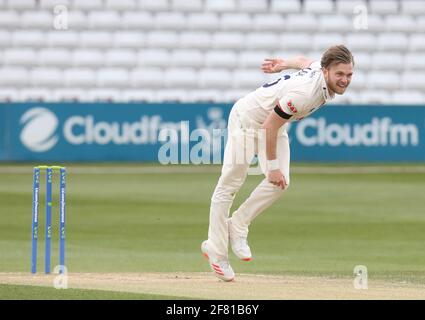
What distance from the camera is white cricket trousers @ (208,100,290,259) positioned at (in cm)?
866

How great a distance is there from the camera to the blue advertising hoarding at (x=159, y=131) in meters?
21.8

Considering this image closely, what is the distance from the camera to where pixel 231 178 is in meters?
8.70

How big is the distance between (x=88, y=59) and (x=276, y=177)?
16.4 m

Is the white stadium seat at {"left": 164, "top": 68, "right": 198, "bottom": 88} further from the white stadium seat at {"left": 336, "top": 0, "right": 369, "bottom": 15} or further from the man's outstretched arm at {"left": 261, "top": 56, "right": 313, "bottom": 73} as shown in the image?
the man's outstretched arm at {"left": 261, "top": 56, "right": 313, "bottom": 73}

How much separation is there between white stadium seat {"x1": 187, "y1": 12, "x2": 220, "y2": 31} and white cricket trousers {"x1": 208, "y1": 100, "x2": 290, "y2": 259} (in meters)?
16.6

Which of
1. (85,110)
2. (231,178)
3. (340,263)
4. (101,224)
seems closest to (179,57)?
(85,110)

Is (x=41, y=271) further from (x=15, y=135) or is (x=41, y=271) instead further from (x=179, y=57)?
(x=179, y=57)

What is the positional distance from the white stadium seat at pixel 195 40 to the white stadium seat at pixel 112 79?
5.58 feet

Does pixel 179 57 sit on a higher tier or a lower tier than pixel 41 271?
higher

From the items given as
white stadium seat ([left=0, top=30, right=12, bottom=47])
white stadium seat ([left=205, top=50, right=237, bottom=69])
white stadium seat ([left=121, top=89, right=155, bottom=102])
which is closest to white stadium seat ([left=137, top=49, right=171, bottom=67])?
white stadium seat ([left=205, top=50, right=237, bottom=69])

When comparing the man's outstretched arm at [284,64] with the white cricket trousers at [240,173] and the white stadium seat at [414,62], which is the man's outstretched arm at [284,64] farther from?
the white stadium seat at [414,62]

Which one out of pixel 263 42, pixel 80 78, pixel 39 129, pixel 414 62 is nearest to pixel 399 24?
pixel 414 62
